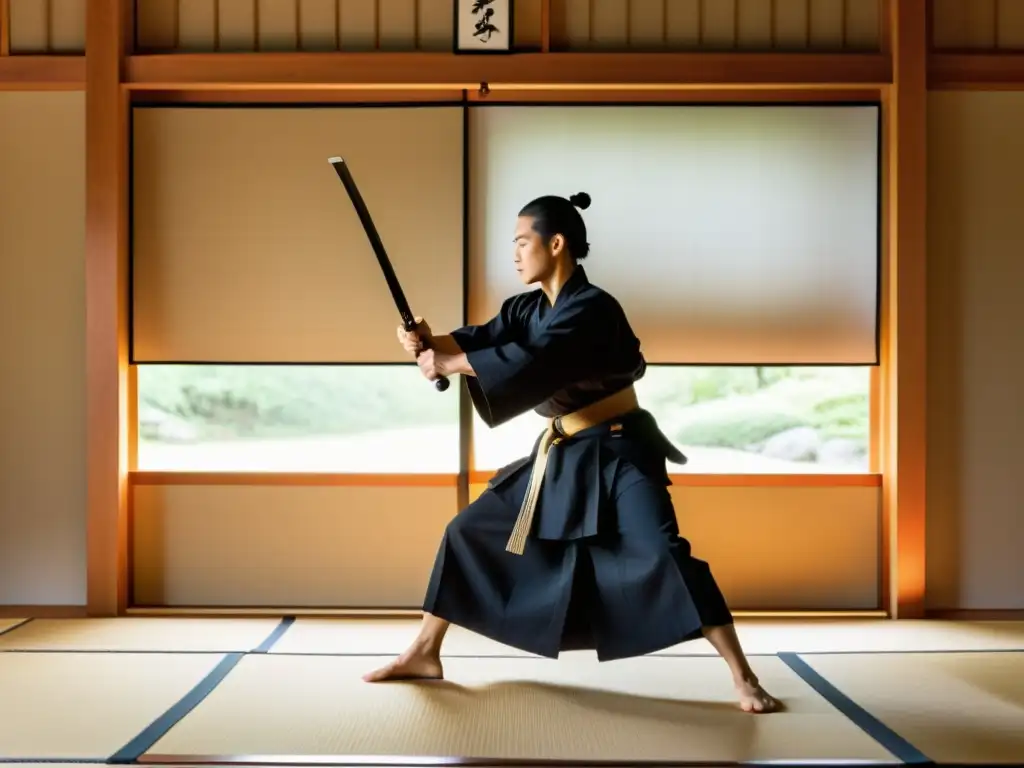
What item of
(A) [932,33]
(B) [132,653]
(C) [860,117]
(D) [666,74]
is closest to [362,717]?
(B) [132,653]

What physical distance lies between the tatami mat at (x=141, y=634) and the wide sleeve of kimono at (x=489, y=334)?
4.21 ft

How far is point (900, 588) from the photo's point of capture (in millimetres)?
3898

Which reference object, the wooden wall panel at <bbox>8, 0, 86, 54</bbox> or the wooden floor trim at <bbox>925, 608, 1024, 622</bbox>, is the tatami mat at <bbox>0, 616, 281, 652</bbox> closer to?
the wooden wall panel at <bbox>8, 0, 86, 54</bbox>

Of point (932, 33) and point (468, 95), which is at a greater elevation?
point (932, 33)

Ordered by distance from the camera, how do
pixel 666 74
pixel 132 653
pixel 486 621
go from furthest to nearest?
pixel 666 74, pixel 132 653, pixel 486 621

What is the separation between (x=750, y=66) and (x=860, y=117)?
51cm

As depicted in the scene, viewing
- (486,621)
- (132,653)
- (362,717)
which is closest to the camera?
(362,717)

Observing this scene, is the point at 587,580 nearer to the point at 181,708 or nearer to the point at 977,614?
the point at 181,708

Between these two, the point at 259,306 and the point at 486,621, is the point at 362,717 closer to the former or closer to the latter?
the point at 486,621

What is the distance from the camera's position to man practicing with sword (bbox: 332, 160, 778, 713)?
8.80 ft

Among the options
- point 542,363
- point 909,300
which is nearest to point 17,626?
point 542,363

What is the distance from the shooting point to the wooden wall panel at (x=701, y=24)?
13.0 feet

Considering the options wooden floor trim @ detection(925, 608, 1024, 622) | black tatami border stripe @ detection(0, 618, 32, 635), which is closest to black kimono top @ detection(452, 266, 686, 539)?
wooden floor trim @ detection(925, 608, 1024, 622)

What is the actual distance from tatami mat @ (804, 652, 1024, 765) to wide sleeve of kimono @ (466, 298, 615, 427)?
3.91 feet
